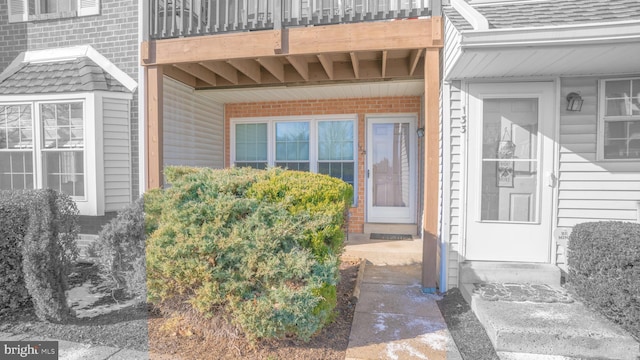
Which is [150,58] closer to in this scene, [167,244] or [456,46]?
[167,244]

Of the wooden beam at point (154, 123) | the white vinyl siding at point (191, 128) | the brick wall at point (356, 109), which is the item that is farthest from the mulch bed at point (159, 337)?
the brick wall at point (356, 109)

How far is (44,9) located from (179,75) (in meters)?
2.51

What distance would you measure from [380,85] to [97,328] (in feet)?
15.8

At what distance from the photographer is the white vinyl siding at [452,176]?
152 inches

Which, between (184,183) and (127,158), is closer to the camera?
(184,183)

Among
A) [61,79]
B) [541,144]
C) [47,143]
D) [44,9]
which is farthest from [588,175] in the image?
[44,9]

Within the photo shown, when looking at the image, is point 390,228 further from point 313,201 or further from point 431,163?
point 313,201

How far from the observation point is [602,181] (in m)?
3.70

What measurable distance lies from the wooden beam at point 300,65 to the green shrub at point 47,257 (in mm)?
3027

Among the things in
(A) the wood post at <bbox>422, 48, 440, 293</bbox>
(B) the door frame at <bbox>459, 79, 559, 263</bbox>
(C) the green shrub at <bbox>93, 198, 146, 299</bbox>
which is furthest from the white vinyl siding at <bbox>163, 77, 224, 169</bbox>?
(B) the door frame at <bbox>459, 79, 559, 263</bbox>

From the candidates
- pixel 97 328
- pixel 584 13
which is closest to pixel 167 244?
pixel 97 328

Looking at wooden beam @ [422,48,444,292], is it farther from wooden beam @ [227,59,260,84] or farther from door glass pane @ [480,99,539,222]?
wooden beam @ [227,59,260,84]

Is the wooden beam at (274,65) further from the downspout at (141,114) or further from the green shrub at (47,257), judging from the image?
the green shrub at (47,257)

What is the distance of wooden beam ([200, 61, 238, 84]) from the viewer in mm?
4526
